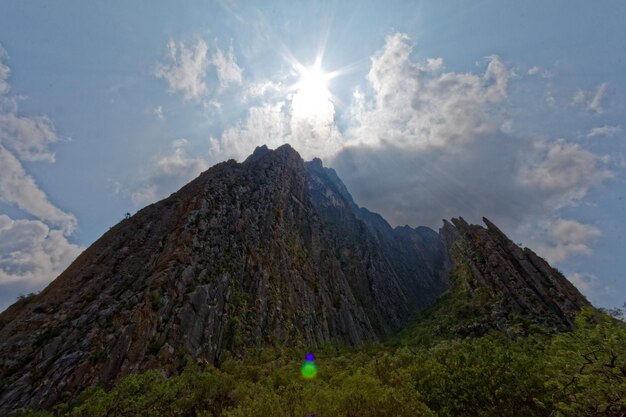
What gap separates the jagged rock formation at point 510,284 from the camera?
60.2 meters

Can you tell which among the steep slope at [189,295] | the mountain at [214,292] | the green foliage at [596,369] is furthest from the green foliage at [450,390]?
the steep slope at [189,295]

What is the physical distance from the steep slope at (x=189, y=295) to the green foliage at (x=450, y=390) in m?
7.88

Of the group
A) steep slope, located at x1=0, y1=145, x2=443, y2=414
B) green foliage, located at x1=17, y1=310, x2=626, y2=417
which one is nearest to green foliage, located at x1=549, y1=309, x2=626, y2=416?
green foliage, located at x1=17, y1=310, x2=626, y2=417

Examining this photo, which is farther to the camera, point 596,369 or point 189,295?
point 189,295

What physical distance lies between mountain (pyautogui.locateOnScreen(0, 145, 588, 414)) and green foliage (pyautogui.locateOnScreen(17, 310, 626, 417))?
2.89 m

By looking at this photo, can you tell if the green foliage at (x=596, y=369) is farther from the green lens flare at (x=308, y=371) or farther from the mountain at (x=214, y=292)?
the green lens flare at (x=308, y=371)

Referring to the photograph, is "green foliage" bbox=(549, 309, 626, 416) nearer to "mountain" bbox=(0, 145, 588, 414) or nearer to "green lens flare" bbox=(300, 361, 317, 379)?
"mountain" bbox=(0, 145, 588, 414)

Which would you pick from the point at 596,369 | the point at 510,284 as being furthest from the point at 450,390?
the point at 510,284

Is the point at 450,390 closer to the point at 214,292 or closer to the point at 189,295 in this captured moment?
the point at 189,295

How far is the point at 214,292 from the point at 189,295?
599 centimetres

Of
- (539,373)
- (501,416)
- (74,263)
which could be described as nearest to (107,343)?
(74,263)

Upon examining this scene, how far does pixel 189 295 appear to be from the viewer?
154 feet

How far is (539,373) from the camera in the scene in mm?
18047

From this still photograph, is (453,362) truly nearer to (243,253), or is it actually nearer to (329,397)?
(329,397)
